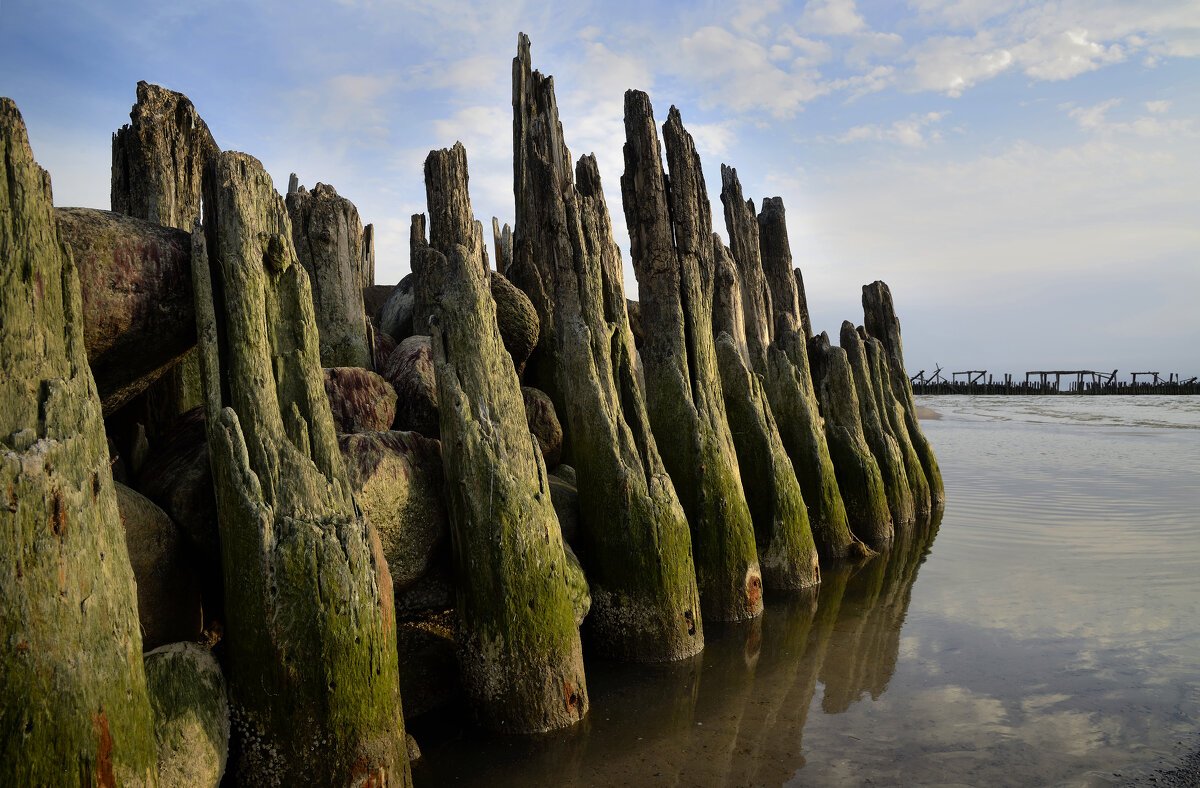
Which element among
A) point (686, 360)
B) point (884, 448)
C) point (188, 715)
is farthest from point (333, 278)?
point (884, 448)

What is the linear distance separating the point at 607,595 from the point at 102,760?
160 inches

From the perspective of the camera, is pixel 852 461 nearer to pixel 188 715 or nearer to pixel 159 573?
pixel 159 573

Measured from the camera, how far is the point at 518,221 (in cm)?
1148

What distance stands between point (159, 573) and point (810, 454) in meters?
7.82

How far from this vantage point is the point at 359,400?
21.7ft

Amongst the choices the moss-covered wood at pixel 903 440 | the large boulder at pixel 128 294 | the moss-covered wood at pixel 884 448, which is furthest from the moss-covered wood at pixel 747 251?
the large boulder at pixel 128 294

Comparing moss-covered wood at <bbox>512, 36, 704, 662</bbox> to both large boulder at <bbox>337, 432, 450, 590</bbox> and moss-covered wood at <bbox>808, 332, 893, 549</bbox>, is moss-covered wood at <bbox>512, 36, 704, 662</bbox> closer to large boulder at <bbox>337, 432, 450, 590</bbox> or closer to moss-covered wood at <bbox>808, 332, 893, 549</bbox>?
large boulder at <bbox>337, 432, 450, 590</bbox>

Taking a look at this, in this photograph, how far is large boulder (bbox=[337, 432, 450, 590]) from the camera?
5.41m

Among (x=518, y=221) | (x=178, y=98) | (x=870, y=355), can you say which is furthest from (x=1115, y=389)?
(x=178, y=98)

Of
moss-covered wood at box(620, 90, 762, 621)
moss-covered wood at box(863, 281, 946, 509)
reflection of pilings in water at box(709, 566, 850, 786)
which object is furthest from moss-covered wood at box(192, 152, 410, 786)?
moss-covered wood at box(863, 281, 946, 509)

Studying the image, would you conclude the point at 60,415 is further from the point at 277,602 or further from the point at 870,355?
the point at 870,355

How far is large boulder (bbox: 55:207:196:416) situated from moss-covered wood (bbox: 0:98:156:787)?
1.02 metres

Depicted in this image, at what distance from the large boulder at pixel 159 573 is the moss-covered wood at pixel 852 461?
884cm

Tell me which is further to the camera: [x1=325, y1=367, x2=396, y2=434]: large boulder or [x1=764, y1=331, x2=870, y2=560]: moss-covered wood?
[x1=764, y1=331, x2=870, y2=560]: moss-covered wood
